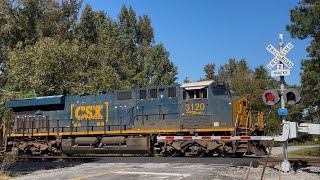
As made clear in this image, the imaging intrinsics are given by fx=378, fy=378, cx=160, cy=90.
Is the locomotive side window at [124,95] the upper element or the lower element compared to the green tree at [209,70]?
lower

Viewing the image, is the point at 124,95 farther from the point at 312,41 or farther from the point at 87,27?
the point at 87,27

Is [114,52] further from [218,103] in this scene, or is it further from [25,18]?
[218,103]

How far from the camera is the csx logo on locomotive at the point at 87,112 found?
64.0 ft

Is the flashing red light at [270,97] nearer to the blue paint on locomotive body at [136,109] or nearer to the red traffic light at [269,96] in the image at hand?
the red traffic light at [269,96]

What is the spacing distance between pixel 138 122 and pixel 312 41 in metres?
11.6

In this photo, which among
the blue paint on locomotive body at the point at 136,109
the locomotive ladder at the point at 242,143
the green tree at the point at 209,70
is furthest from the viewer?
the green tree at the point at 209,70

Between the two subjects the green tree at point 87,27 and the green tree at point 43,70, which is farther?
the green tree at point 87,27

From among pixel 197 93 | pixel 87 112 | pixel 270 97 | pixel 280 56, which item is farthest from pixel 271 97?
pixel 87 112

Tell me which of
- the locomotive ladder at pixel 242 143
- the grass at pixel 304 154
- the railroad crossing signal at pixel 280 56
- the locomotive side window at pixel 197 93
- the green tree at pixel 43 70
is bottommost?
the grass at pixel 304 154

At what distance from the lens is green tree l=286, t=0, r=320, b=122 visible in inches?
Answer: 836

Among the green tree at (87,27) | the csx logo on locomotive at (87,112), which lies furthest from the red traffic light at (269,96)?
the green tree at (87,27)

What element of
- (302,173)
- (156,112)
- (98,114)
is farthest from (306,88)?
(302,173)

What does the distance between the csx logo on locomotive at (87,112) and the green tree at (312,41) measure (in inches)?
457

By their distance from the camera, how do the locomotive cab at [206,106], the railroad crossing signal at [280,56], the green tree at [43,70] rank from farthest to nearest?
the green tree at [43,70]
the locomotive cab at [206,106]
the railroad crossing signal at [280,56]
